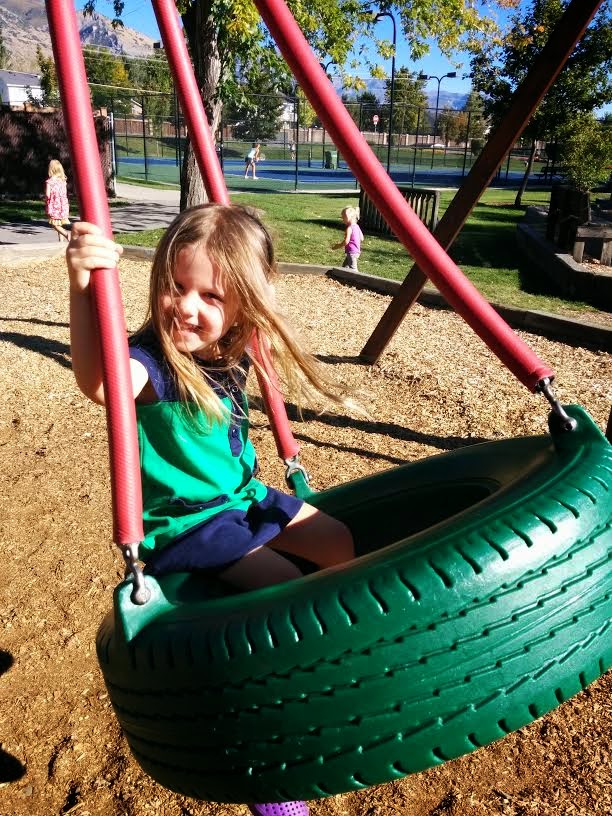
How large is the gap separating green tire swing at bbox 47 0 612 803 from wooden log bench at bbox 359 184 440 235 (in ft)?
34.3

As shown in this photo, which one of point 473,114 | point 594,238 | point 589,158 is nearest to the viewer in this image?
point 594,238

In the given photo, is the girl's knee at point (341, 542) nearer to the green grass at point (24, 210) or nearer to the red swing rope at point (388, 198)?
the red swing rope at point (388, 198)

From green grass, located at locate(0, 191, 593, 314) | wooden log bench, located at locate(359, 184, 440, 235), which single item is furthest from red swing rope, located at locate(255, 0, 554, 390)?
wooden log bench, located at locate(359, 184, 440, 235)

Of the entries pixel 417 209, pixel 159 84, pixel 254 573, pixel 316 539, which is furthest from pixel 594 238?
pixel 159 84

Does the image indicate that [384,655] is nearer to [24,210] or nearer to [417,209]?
[417,209]

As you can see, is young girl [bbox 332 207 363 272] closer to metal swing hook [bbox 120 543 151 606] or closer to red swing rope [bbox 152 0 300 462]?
red swing rope [bbox 152 0 300 462]

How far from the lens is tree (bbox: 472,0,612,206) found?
17.7 m

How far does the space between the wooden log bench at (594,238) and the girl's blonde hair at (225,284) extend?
8.36m

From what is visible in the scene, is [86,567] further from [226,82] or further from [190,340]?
[226,82]

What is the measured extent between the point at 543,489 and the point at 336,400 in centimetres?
82

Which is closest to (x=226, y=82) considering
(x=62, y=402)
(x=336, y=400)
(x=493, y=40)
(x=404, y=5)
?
(x=62, y=402)

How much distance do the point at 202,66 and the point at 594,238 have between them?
18.0ft

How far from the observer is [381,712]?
115 centimetres

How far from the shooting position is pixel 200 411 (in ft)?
5.58
